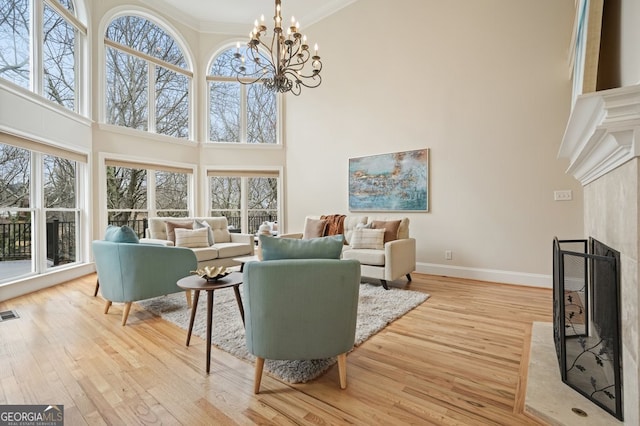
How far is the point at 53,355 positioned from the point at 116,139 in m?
4.10

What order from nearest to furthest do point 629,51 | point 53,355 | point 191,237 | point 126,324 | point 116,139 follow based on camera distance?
point 629,51 < point 53,355 < point 126,324 < point 191,237 < point 116,139

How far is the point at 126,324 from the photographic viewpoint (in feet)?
8.96

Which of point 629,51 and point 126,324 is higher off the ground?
point 629,51

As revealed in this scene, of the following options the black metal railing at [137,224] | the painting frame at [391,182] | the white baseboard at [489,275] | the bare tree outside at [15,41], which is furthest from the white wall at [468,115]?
the bare tree outside at [15,41]

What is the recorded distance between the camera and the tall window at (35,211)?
143 inches

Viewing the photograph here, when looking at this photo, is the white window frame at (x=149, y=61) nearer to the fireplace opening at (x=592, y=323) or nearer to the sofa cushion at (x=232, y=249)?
the sofa cushion at (x=232, y=249)

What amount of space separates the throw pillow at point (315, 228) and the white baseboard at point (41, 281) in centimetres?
343

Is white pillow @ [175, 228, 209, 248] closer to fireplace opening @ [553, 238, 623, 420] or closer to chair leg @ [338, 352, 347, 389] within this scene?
chair leg @ [338, 352, 347, 389]

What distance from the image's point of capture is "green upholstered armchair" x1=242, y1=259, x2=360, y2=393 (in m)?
1.61

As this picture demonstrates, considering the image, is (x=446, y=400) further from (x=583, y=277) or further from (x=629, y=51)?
(x=629, y=51)

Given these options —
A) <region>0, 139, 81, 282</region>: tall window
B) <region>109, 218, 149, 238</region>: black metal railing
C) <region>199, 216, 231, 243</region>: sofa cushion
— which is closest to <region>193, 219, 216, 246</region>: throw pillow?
<region>199, 216, 231, 243</region>: sofa cushion

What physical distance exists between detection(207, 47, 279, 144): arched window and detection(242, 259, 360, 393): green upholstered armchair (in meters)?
5.46

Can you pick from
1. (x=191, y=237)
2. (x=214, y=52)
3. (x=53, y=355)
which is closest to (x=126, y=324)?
(x=53, y=355)

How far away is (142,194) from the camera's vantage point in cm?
562
